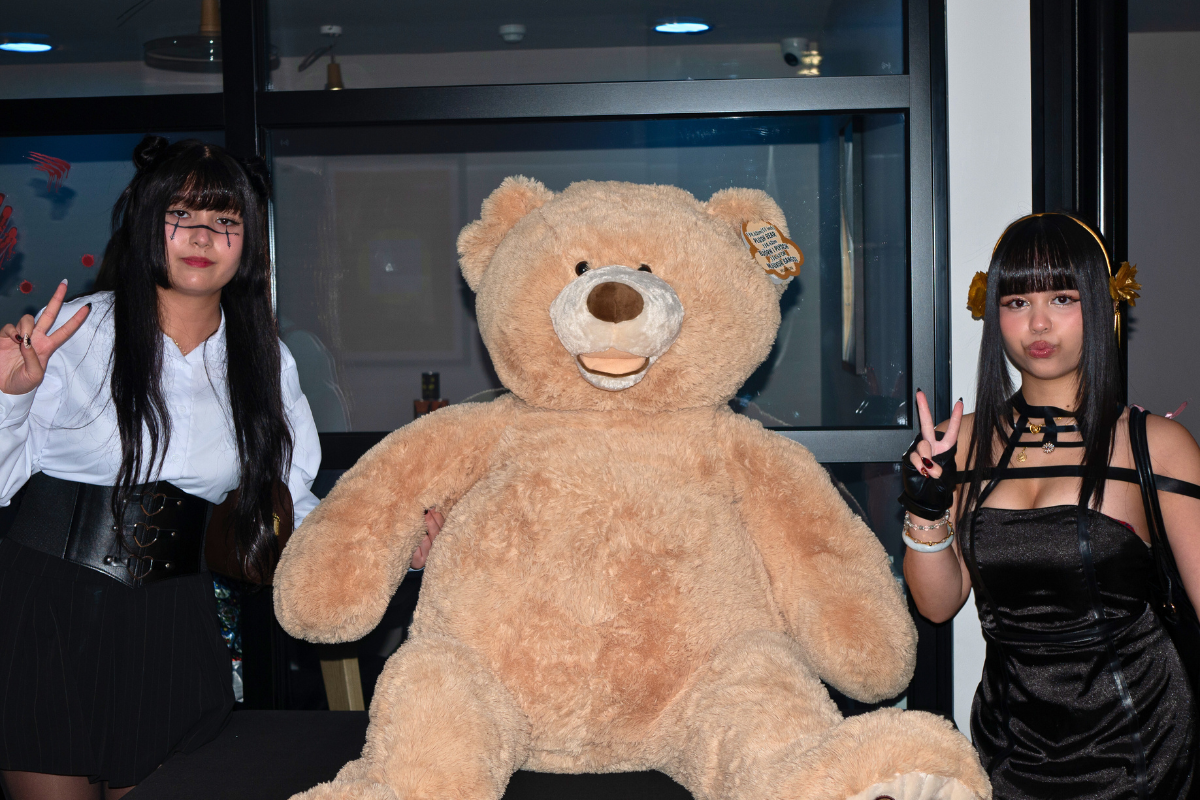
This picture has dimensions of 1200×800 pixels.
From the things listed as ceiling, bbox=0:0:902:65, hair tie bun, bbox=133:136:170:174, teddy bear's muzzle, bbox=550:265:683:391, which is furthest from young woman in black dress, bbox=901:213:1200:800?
hair tie bun, bbox=133:136:170:174

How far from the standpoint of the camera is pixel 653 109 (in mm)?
2145

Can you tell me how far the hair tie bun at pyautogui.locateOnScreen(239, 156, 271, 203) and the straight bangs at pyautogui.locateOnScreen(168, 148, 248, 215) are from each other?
0.16ft

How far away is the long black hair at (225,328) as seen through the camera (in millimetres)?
1616

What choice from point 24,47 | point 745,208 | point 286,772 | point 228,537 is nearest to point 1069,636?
point 745,208

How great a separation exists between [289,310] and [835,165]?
5.70 ft

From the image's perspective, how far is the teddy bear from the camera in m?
1.36

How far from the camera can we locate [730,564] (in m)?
1.49

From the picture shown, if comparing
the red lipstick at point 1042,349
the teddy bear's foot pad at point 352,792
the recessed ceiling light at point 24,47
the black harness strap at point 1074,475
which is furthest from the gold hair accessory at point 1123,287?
the recessed ceiling light at point 24,47

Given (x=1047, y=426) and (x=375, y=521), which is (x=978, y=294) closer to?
(x=1047, y=426)

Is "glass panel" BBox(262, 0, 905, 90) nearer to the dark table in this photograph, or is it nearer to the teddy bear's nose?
the teddy bear's nose

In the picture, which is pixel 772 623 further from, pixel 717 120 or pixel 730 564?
pixel 717 120

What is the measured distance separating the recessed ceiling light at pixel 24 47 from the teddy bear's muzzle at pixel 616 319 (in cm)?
215

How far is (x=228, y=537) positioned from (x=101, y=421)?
1.05 feet

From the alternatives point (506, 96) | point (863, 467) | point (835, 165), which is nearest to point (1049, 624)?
point (863, 467)
